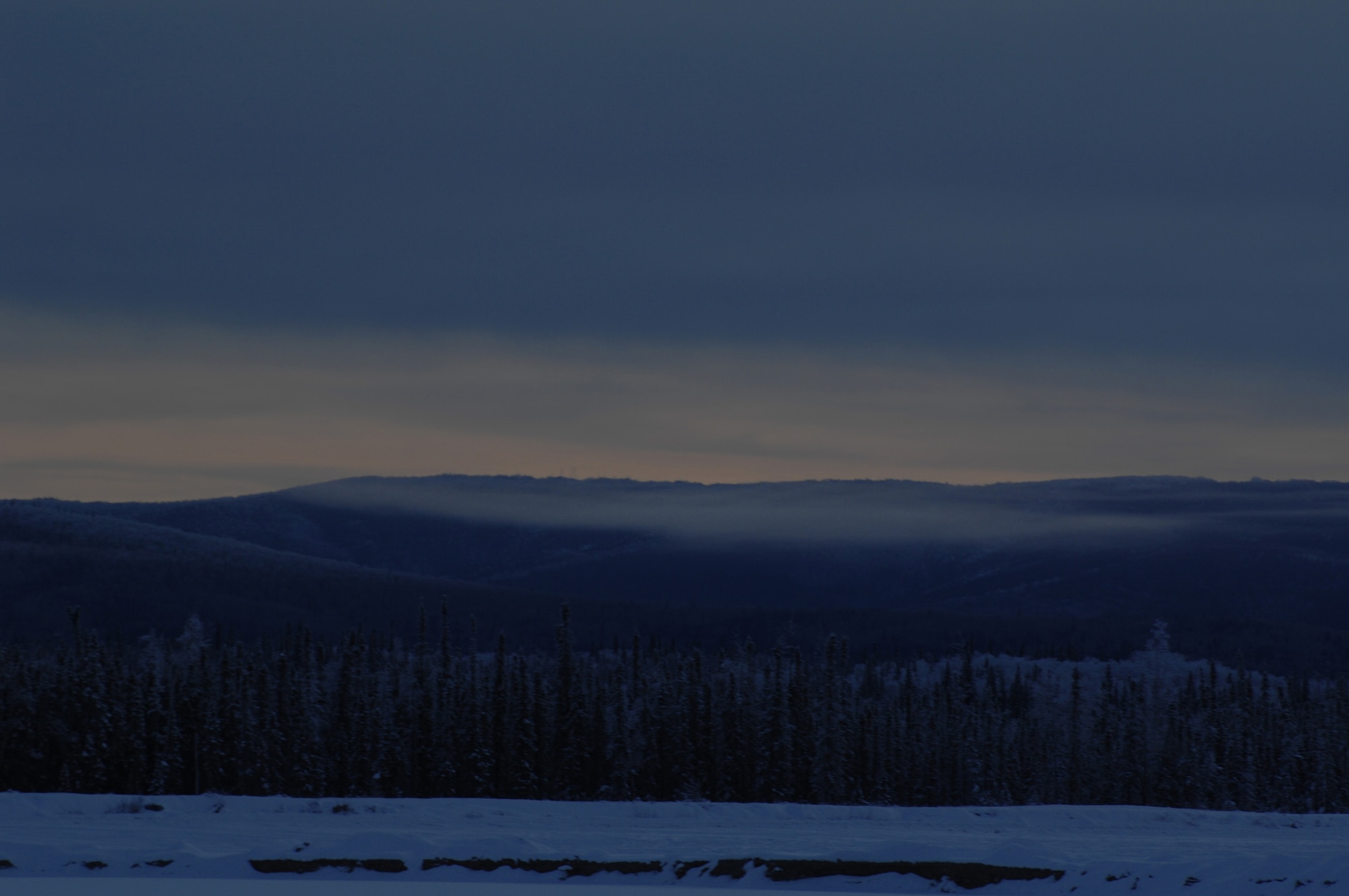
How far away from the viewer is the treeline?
79062mm

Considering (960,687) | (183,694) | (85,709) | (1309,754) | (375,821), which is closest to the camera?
(375,821)

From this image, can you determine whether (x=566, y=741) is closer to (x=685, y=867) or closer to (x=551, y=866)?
(x=551, y=866)

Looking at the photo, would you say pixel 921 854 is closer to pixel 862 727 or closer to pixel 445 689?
pixel 445 689

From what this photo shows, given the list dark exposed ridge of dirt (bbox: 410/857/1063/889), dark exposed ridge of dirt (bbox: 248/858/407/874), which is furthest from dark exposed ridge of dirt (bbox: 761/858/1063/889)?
dark exposed ridge of dirt (bbox: 248/858/407/874)

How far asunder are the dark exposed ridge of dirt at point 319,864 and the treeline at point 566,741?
45561 millimetres

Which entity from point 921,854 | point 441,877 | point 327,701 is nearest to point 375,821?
point 441,877

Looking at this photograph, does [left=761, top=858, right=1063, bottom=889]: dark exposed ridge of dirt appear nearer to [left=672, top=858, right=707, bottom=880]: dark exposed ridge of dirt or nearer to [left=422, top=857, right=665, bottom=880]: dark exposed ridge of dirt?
[left=672, top=858, right=707, bottom=880]: dark exposed ridge of dirt

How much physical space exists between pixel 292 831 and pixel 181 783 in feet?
173

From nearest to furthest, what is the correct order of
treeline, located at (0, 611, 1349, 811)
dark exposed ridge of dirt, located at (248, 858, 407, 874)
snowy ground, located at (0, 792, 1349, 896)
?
snowy ground, located at (0, 792, 1349, 896), dark exposed ridge of dirt, located at (248, 858, 407, 874), treeline, located at (0, 611, 1349, 811)

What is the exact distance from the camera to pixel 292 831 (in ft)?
99.2

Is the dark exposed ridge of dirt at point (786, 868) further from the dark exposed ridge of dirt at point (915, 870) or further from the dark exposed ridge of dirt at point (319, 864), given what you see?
the dark exposed ridge of dirt at point (319, 864)

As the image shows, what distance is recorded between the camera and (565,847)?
96.4 feet

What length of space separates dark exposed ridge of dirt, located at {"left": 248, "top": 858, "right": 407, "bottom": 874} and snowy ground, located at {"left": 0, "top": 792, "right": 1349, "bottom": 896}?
15 cm

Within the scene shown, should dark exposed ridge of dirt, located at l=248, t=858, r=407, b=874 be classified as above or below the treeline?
above
